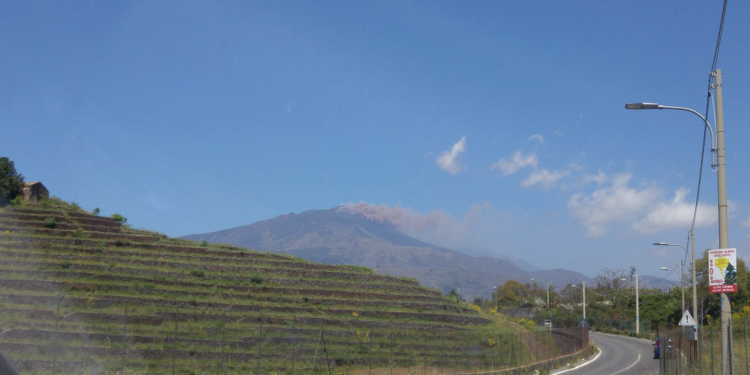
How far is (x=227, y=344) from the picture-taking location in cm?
3253

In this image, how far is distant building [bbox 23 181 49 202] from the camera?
53062 mm

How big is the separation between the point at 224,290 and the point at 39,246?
11978 millimetres

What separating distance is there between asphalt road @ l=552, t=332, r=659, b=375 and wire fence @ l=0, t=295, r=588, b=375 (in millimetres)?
1816

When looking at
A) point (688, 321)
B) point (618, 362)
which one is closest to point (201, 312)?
point (688, 321)

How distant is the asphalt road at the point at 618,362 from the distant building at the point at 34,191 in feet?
137

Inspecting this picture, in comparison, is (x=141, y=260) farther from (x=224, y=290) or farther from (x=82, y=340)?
(x=82, y=340)

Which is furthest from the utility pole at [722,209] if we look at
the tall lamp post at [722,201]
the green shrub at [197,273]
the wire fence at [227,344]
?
the green shrub at [197,273]

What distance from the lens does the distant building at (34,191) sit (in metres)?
53.1

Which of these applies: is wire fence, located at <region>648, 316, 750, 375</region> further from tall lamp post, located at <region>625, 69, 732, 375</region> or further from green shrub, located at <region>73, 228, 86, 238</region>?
green shrub, located at <region>73, 228, 86, 238</region>

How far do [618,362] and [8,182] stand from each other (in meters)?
44.8

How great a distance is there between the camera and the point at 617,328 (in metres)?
85.1

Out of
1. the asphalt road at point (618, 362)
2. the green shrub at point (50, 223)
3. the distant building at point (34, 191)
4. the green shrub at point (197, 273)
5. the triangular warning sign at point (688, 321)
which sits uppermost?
the distant building at point (34, 191)

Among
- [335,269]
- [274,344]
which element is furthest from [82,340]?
[335,269]

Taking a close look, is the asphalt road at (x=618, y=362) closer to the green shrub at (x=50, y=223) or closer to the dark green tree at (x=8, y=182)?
the green shrub at (x=50, y=223)
